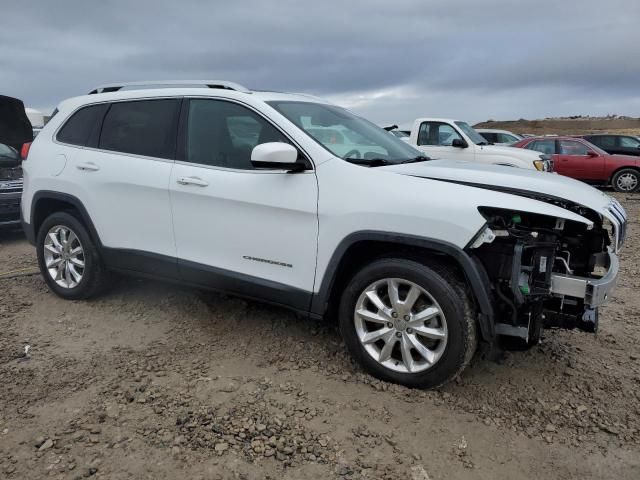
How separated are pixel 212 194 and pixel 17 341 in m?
1.87

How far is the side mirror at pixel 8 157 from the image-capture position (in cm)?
795

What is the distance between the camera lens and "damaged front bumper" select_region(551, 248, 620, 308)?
287 cm

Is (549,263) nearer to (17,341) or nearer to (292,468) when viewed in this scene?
(292,468)

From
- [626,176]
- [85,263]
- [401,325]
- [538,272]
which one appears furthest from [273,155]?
[626,176]

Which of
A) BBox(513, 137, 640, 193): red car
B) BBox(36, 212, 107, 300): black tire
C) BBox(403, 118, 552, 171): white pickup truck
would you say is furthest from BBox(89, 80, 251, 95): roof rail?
BBox(513, 137, 640, 193): red car

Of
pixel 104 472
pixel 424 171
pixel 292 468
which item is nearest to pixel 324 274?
pixel 424 171

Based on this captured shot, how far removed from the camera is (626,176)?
13.6 m

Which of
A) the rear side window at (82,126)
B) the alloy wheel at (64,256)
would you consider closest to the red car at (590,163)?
the rear side window at (82,126)

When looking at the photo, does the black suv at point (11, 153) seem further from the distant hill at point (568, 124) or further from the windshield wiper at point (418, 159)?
the distant hill at point (568, 124)

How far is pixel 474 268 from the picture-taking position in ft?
9.46

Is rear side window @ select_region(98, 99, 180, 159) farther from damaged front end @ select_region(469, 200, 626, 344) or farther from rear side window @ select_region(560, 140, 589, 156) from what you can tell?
rear side window @ select_region(560, 140, 589, 156)

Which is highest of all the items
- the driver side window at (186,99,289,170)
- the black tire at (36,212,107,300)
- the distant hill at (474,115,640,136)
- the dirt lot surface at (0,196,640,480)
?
the distant hill at (474,115,640,136)

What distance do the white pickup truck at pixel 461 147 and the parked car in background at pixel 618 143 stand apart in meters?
5.78

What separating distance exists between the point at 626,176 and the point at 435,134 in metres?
5.69
